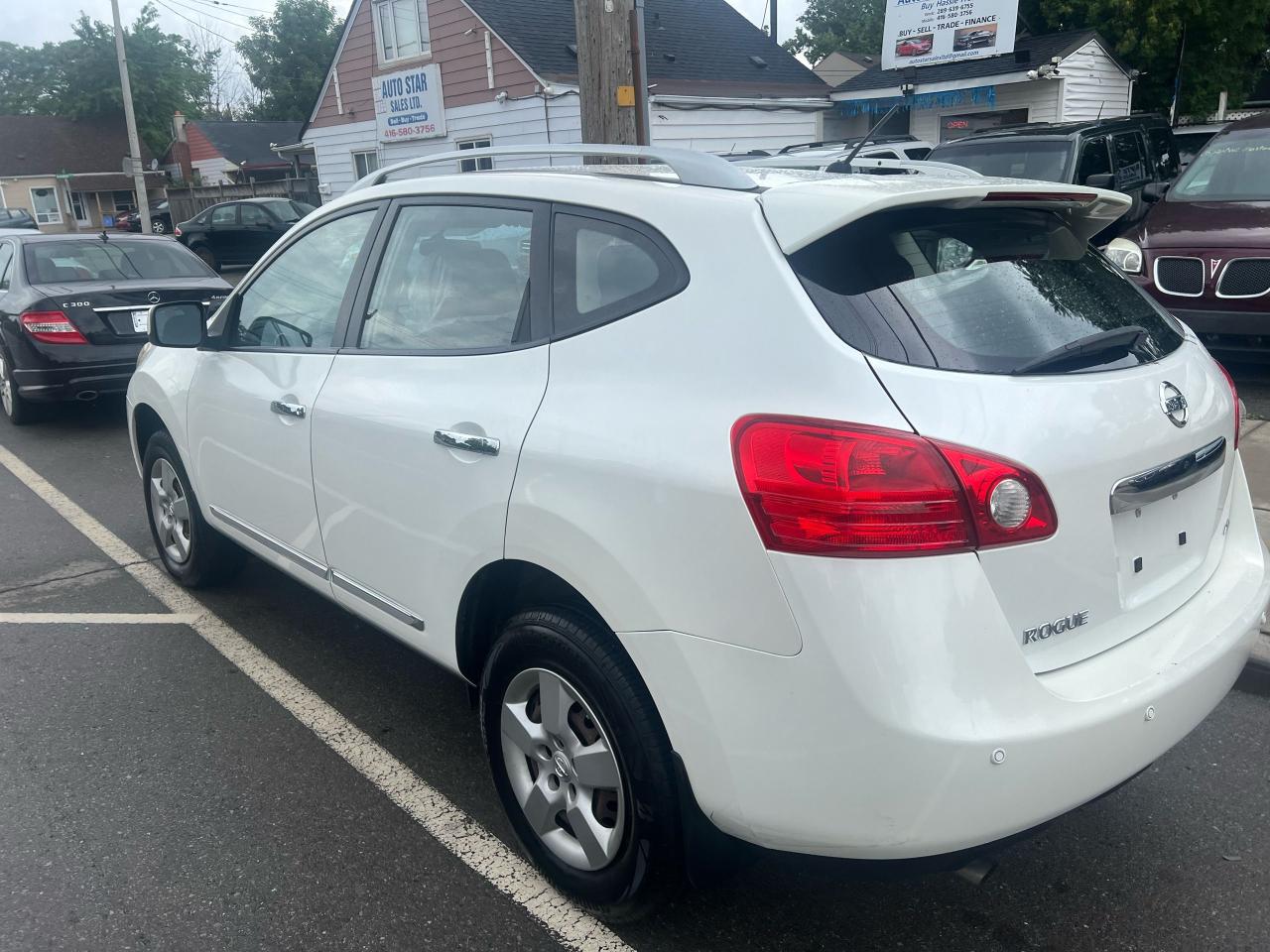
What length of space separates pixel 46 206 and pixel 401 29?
43.6 metres

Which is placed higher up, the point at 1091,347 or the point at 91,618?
the point at 1091,347

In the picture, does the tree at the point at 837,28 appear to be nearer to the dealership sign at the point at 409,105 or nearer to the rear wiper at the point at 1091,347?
the dealership sign at the point at 409,105

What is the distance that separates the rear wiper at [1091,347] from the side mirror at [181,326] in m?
3.03

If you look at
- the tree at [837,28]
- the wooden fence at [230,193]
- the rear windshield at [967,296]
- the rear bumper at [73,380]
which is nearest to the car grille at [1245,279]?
the rear windshield at [967,296]

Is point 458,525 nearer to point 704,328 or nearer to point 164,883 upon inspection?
point 704,328

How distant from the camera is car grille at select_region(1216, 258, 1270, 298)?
6.69m

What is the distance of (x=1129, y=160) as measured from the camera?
10625 millimetres

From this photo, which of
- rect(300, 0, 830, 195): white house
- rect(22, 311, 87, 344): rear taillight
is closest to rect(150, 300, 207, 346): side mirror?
rect(22, 311, 87, 344): rear taillight

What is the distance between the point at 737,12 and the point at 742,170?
23.4 metres

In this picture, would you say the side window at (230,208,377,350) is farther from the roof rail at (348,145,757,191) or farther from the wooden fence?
the wooden fence

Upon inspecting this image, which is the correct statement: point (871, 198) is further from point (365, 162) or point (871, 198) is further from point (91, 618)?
point (365, 162)

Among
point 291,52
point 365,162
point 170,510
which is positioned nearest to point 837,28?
point 291,52

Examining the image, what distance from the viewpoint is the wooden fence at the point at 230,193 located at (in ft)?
104

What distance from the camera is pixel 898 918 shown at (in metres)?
2.61
